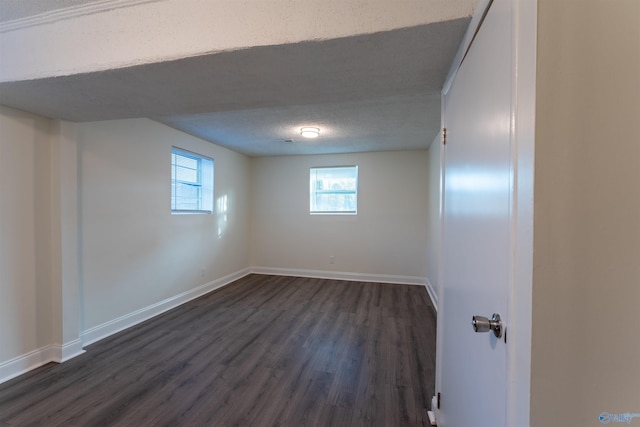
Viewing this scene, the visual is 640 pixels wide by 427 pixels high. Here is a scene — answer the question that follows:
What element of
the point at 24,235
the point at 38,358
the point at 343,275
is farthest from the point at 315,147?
the point at 38,358

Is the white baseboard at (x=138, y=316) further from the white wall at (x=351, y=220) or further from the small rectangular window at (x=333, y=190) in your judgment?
the small rectangular window at (x=333, y=190)

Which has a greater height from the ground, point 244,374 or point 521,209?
point 521,209

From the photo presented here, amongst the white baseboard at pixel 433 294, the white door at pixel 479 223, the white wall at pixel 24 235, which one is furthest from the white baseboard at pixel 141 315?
the white baseboard at pixel 433 294

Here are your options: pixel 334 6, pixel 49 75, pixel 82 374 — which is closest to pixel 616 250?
pixel 334 6

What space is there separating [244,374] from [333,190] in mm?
3515

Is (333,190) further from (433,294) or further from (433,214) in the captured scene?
(433,294)

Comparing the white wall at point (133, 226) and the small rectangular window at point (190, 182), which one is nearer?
the white wall at point (133, 226)

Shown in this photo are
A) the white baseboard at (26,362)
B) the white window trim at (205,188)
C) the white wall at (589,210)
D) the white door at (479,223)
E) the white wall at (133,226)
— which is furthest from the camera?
the white window trim at (205,188)

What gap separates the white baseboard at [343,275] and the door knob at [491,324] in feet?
13.1

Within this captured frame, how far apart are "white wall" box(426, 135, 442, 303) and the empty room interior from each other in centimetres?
9

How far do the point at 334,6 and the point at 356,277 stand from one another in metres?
4.29

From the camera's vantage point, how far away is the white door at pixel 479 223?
750mm

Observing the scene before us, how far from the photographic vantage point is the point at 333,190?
5004 millimetres

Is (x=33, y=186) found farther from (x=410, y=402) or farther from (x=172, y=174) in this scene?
(x=410, y=402)
